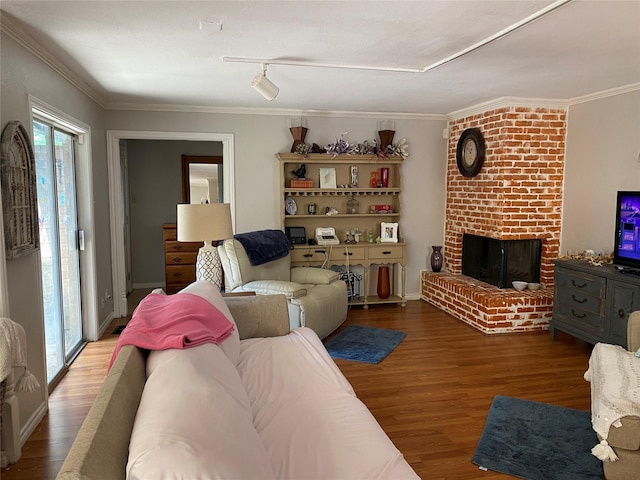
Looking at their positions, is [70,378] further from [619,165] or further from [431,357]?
[619,165]

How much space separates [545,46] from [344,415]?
2452mm

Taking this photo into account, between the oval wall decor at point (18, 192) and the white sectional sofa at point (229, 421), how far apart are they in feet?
3.17

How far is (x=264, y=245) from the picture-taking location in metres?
4.66

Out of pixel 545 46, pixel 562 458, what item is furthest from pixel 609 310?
pixel 545 46

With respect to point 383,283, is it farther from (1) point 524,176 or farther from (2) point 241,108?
(2) point 241,108

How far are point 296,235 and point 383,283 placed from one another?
1189 mm

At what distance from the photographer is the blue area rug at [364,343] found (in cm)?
400

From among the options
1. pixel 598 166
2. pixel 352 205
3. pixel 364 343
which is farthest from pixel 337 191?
pixel 598 166

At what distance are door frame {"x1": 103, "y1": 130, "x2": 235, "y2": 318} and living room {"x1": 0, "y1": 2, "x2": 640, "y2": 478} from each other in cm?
4

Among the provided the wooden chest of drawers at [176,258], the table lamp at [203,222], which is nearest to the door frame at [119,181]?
the wooden chest of drawers at [176,258]

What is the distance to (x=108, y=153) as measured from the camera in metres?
4.96

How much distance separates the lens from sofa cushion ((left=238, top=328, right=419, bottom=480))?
166cm

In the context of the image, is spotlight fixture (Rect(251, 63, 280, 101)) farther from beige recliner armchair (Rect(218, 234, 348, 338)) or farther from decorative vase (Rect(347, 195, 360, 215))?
decorative vase (Rect(347, 195, 360, 215))

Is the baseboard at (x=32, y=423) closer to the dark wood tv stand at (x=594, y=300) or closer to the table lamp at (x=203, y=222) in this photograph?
the table lamp at (x=203, y=222)
